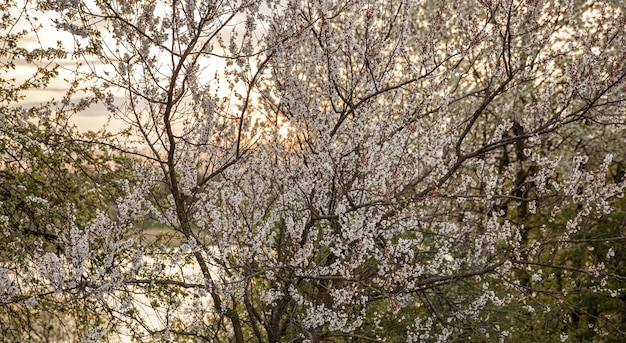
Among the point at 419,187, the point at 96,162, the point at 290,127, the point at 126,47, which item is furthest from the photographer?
the point at 419,187

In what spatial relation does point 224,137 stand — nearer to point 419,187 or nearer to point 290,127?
point 290,127

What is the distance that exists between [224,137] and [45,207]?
2.17m

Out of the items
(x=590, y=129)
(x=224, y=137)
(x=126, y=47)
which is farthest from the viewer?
(x=590, y=129)

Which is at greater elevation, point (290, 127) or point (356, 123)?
point (290, 127)

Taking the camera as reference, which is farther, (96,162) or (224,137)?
(96,162)

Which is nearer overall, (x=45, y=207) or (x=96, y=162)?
(x=45, y=207)

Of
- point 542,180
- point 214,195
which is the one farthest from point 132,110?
point 542,180

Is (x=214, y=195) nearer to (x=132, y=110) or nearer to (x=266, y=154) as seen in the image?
(x=266, y=154)

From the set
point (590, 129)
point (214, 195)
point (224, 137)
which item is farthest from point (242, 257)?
point (590, 129)

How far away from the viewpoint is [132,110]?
19.5ft

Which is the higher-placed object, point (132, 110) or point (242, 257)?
point (132, 110)

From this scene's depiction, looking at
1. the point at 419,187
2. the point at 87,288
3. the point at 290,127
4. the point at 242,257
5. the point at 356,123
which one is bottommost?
the point at 87,288

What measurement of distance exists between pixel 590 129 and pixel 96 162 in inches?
386

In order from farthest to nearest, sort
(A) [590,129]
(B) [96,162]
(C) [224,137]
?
(A) [590,129], (B) [96,162], (C) [224,137]
